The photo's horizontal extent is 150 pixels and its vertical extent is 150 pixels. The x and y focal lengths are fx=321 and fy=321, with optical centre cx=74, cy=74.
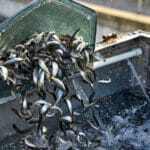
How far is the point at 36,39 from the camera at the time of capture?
299 centimetres

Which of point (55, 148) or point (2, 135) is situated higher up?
point (2, 135)

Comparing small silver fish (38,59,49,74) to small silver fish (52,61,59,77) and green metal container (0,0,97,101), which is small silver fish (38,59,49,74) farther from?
green metal container (0,0,97,101)

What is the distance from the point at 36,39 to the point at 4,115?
807 millimetres

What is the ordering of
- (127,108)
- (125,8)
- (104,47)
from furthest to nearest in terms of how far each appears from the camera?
(125,8)
(127,108)
(104,47)

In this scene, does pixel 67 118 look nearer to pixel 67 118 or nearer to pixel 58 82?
pixel 67 118

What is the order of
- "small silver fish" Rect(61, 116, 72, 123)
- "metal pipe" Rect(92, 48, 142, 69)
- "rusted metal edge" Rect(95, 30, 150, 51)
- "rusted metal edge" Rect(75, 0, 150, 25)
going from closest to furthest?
"small silver fish" Rect(61, 116, 72, 123) < "metal pipe" Rect(92, 48, 142, 69) < "rusted metal edge" Rect(95, 30, 150, 51) < "rusted metal edge" Rect(75, 0, 150, 25)

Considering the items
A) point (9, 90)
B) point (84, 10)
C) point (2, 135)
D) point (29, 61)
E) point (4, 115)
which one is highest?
point (84, 10)

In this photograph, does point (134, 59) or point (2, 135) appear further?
point (134, 59)

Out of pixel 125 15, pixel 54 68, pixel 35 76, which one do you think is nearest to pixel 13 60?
pixel 35 76

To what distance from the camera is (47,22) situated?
3.27 meters

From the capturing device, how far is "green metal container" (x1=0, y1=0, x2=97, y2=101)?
302 centimetres

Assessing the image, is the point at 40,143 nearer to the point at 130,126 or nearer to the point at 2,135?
the point at 2,135

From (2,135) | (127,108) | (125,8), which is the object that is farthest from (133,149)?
(125,8)

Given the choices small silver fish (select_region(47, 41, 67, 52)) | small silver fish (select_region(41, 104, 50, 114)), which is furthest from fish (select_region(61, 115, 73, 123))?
small silver fish (select_region(47, 41, 67, 52))
